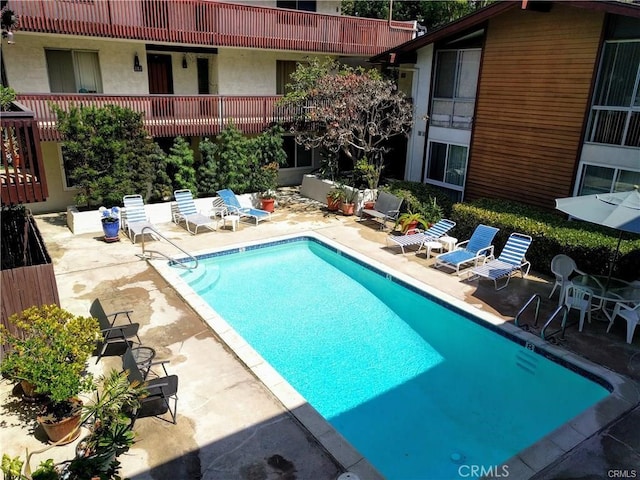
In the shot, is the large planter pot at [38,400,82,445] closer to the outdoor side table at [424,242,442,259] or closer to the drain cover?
the drain cover

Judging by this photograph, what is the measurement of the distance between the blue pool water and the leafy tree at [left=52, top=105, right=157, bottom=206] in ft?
14.4

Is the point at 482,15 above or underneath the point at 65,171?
above

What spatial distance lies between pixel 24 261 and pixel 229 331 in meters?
4.78

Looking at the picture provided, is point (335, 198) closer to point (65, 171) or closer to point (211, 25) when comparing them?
point (211, 25)

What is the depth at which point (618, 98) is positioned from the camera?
12688mm

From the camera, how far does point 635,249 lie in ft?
35.3

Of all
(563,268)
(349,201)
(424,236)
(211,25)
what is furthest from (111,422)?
(211,25)

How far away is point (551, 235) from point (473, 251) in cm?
199

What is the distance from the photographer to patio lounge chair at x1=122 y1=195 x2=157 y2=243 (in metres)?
14.2

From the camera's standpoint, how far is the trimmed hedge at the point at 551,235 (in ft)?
35.9

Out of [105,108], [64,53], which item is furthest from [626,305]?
[64,53]

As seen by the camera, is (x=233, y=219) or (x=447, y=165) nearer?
(x=233, y=219)

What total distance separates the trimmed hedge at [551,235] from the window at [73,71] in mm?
13678

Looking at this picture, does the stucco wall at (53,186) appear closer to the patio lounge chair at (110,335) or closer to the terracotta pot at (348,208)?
the terracotta pot at (348,208)
